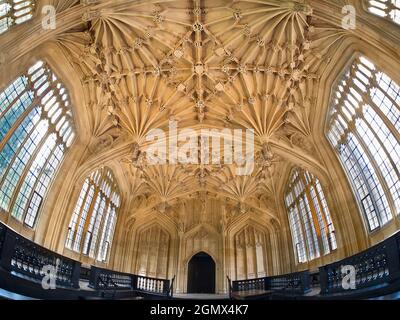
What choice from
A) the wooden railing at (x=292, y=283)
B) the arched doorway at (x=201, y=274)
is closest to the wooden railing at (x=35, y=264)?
the wooden railing at (x=292, y=283)

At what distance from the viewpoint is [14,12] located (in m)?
10.1

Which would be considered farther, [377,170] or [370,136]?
[370,136]

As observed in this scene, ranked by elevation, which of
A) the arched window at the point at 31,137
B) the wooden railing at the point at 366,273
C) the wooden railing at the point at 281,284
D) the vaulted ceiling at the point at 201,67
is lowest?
the wooden railing at the point at 366,273

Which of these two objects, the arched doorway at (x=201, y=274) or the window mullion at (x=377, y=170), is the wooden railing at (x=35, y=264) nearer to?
the window mullion at (x=377, y=170)

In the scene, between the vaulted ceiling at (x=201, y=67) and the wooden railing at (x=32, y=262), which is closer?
the wooden railing at (x=32, y=262)

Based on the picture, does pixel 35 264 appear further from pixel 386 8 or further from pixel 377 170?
pixel 386 8

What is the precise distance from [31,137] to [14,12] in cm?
523

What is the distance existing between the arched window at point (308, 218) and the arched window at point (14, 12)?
1589 centimetres

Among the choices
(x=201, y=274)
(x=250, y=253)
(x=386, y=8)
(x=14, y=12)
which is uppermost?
(x=386, y=8)

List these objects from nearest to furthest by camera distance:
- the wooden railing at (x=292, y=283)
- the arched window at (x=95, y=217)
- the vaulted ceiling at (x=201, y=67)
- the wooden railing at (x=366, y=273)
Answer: the wooden railing at (x=366, y=273) < the wooden railing at (x=292, y=283) < the vaulted ceiling at (x=201, y=67) < the arched window at (x=95, y=217)

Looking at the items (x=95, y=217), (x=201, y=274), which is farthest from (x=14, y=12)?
(x=201, y=274)

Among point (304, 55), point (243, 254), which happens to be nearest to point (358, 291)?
point (304, 55)

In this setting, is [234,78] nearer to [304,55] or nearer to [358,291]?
[304,55]

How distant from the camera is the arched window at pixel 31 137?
Result: 38.8ft
